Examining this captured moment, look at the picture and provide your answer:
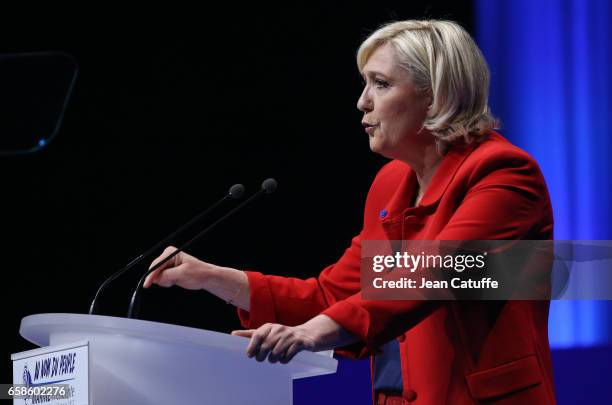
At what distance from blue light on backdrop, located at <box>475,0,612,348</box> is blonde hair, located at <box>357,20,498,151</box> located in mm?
1455

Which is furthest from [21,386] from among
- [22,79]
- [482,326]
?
[482,326]

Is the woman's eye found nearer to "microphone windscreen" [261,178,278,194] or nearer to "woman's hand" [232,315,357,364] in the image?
"microphone windscreen" [261,178,278,194]

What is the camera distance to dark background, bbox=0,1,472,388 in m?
3.66

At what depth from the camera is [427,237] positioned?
1742mm

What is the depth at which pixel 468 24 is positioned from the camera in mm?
3592

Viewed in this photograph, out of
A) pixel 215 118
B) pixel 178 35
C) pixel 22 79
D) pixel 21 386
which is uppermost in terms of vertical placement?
pixel 178 35

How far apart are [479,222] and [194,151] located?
7.66 ft

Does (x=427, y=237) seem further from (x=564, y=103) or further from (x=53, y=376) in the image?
(x=564, y=103)

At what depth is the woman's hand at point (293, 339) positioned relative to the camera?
4.47 feet

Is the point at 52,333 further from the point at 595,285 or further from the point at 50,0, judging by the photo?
the point at 50,0

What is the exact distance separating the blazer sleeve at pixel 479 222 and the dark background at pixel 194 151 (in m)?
2.04

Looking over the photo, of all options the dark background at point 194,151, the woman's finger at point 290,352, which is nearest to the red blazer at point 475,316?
the woman's finger at point 290,352

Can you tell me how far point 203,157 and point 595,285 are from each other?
1.99 m

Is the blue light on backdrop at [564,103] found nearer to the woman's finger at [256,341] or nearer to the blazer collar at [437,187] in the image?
the blazer collar at [437,187]
